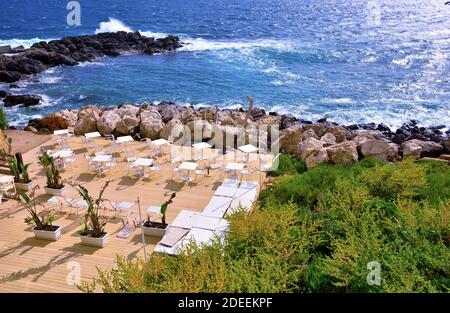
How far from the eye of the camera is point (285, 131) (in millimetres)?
22422

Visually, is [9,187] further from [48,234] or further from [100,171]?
[48,234]

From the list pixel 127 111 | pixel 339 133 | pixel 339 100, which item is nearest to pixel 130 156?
pixel 127 111

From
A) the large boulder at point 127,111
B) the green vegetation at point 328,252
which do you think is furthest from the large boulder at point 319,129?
the green vegetation at point 328,252

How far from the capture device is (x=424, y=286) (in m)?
8.31

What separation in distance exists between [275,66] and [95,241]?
3518 centimetres

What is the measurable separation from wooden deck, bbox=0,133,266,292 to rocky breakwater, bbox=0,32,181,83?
26.6 metres

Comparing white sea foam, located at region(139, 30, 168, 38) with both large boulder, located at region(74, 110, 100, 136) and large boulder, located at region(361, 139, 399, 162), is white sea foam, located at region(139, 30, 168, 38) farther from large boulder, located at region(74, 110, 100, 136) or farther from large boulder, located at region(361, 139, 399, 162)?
large boulder, located at region(361, 139, 399, 162)

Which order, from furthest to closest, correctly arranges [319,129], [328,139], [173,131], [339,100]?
[339,100] < [319,129] < [328,139] < [173,131]

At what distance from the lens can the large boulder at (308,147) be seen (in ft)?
64.0

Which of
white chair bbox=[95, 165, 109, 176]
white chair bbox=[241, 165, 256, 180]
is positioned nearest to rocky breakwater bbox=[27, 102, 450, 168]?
white chair bbox=[241, 165, 256, 180]

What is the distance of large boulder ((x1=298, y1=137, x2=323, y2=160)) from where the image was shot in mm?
19500

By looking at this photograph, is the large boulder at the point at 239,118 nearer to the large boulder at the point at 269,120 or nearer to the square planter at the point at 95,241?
the large boulder at the point at 269,120
